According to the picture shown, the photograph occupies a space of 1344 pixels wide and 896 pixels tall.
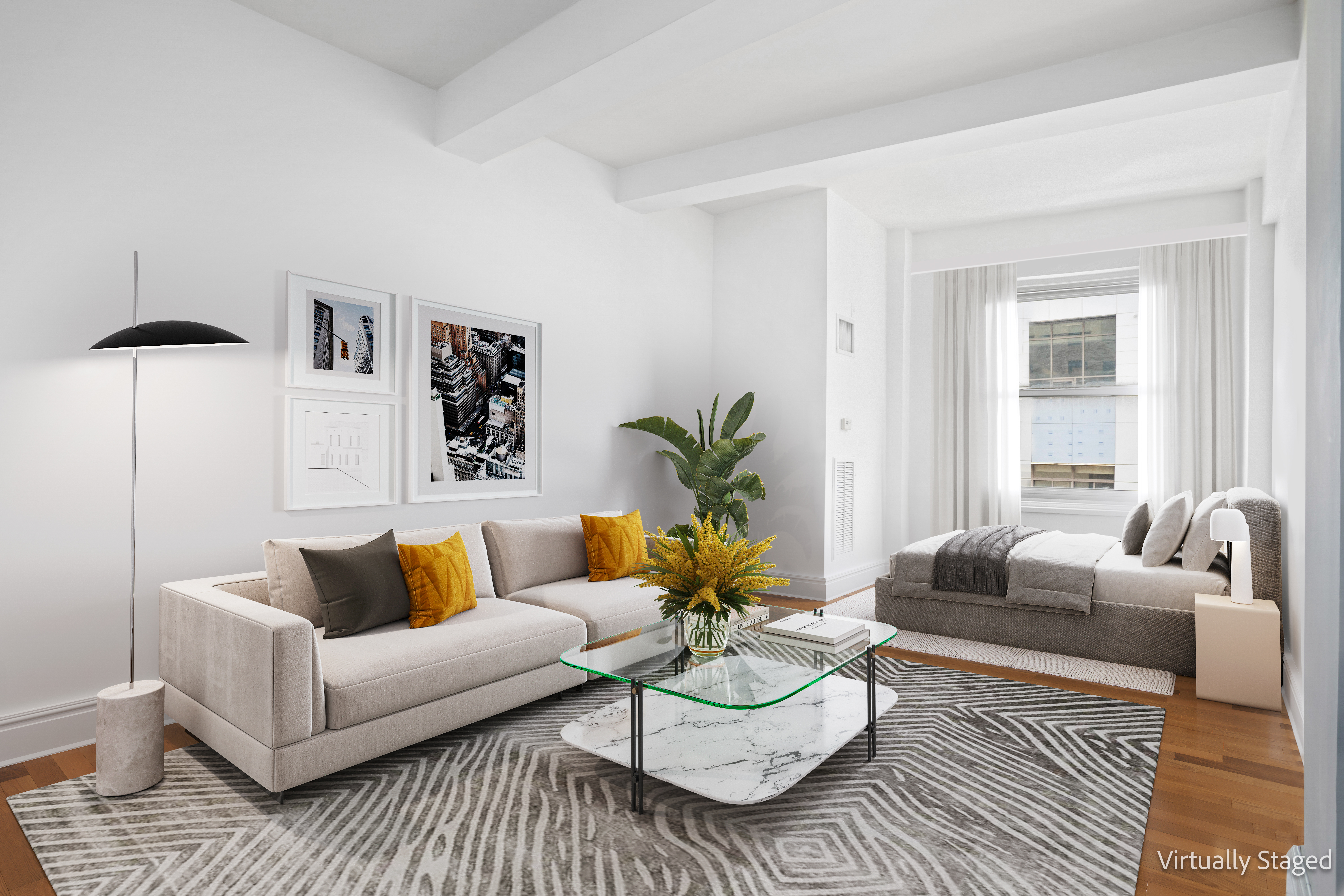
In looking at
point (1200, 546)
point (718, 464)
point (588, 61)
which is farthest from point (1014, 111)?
point (718, 464)

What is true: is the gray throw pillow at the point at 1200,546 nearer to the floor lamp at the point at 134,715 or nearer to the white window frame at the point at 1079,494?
the white window frame at the point at 1079,494

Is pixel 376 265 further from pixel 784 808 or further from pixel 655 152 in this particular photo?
pixel 784 808

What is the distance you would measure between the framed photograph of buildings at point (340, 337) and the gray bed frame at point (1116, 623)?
10.9 ft

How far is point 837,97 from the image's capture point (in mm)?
3947

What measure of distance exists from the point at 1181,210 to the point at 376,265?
5.75m

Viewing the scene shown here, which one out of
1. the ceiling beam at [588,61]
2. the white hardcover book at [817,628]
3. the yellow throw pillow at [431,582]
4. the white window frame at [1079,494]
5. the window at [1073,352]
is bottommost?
the white hardcover book at [817,628]

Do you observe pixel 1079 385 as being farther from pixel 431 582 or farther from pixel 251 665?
pixel 251 665

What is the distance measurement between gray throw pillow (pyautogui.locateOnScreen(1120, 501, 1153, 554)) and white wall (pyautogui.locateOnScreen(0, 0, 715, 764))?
3886 millimetres

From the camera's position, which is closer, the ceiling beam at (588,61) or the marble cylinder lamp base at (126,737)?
the marble cylinder lamp base at (126,737)

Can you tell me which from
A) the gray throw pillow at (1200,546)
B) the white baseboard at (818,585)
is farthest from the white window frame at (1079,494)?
the gray throw pillow at (1200,546)

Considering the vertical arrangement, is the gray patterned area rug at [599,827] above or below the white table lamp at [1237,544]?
below

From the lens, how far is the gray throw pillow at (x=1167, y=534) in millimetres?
3920

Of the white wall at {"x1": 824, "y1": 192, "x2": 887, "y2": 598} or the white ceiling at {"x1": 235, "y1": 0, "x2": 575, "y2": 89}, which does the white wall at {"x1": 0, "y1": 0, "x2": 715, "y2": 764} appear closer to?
the white ceiling at {"x1": 235, "y1": 0, "x2": 575, "y2": 89}

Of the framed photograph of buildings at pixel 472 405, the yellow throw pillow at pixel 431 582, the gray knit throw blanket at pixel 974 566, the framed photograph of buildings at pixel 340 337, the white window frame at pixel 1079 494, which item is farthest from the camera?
the white window frame at pixel 1079 494
